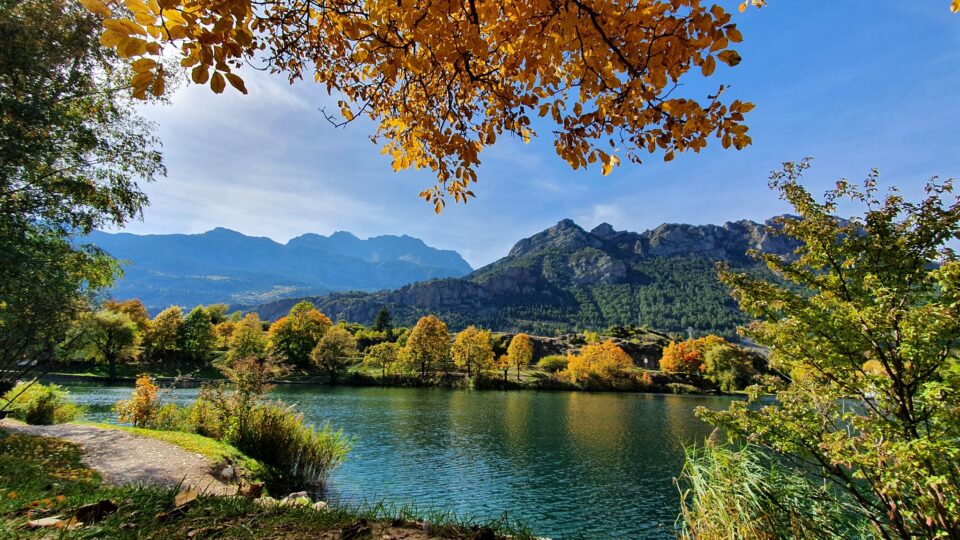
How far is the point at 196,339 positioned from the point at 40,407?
55868mm

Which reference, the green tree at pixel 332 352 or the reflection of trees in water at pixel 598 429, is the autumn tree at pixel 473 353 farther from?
the reflection of trees in water at pixel 598 429

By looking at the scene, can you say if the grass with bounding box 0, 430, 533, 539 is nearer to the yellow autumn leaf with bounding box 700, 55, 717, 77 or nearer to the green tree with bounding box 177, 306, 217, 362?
the yellow autumn leaf with bounding box 700, 55, 717, 77

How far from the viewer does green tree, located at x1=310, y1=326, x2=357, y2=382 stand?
200 ft

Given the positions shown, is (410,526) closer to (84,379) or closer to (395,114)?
(395,114)

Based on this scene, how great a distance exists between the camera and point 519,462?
19.5 m

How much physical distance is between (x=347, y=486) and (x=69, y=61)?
1476cm

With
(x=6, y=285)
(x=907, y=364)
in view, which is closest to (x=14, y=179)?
(x=6, y=285)

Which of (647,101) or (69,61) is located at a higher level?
(69,61)

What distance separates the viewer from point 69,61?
11680mm

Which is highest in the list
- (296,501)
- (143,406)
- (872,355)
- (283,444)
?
(872,355)

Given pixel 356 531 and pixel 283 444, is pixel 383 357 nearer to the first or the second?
pixel 283 444

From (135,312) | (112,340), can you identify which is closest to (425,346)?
(112,340)

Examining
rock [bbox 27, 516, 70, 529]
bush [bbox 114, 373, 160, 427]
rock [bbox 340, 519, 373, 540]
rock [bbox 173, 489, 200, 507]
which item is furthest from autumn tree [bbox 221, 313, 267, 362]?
rock [bbox 340, 519, 373, 540]

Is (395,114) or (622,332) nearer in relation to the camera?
(395,114)
